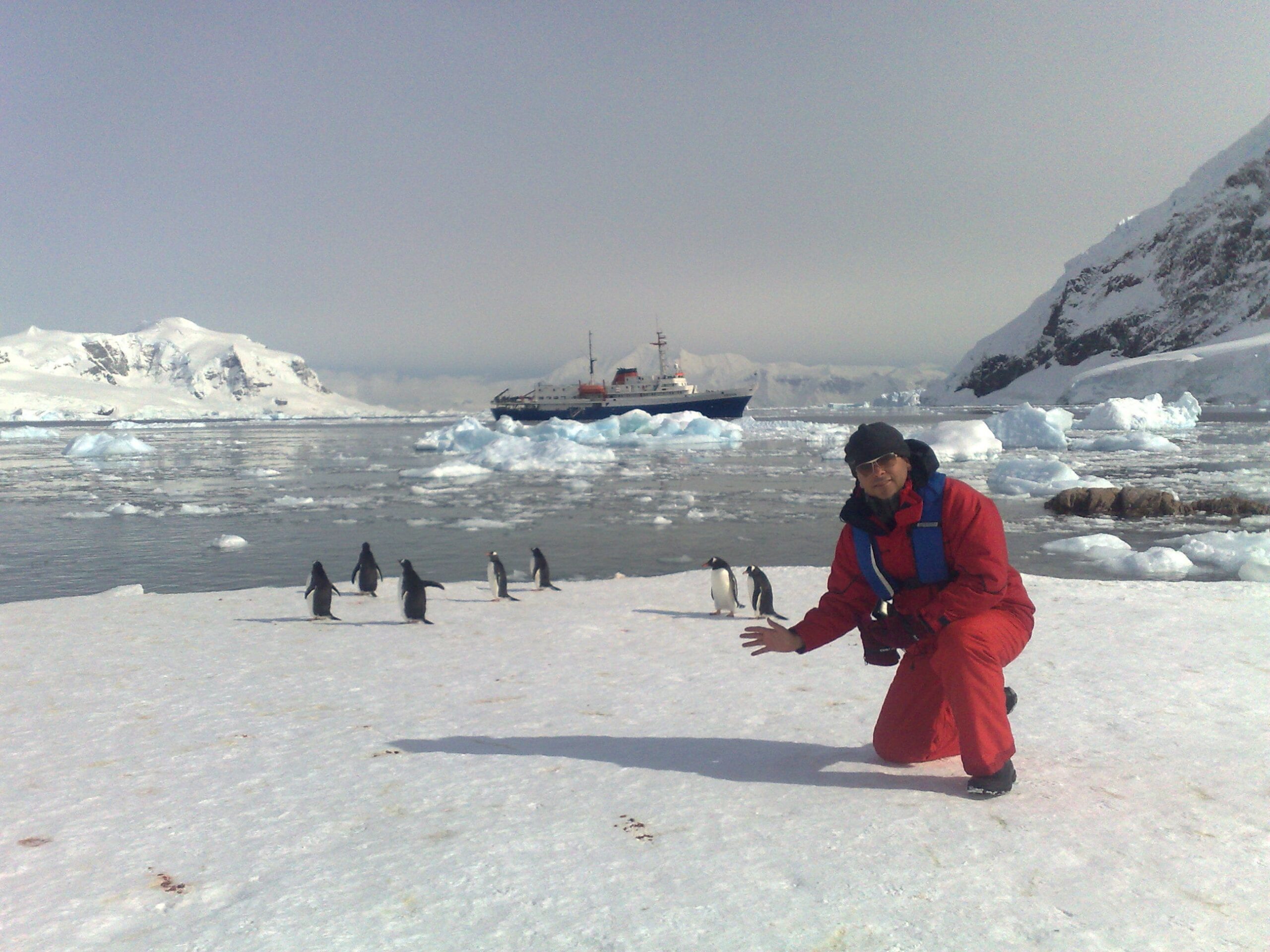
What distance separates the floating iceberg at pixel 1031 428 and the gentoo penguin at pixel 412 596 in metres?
33.0

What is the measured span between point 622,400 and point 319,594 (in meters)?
67.7

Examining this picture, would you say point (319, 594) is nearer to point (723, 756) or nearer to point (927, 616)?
point (723, 756)

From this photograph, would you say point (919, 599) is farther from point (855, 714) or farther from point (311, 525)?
point (311, 525)

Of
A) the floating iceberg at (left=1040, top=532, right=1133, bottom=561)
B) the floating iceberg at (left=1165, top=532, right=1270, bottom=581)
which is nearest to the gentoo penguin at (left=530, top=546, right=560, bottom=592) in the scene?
the floating iceberg at (left=1040, top=532, right=1133, bottom=561)

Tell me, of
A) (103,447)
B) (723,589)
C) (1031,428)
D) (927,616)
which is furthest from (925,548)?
(103,447)

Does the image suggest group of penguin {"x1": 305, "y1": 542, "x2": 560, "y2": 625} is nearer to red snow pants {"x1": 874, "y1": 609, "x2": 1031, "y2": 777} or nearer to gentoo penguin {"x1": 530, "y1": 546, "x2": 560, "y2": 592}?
gentoo penguin {"x1": 530, "y1": 546, "x2": 560, "y2": 592}

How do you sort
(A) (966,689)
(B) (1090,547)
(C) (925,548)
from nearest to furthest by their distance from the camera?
(A) (966,689)
(C) (925,548)
(B) (1090,547)

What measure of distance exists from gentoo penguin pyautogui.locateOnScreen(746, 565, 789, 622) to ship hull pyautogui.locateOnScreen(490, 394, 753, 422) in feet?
210

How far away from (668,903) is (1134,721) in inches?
93.2

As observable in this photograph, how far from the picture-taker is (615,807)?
8.39 ft

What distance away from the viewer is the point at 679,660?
4734 millimetres

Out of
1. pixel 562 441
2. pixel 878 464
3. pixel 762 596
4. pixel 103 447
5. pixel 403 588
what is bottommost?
pixel 762 596

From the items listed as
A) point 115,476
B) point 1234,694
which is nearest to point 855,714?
A: point 1234,694

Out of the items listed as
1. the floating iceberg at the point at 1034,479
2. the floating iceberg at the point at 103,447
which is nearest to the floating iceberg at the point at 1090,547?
the floating iceberg at the point at 1034,479
